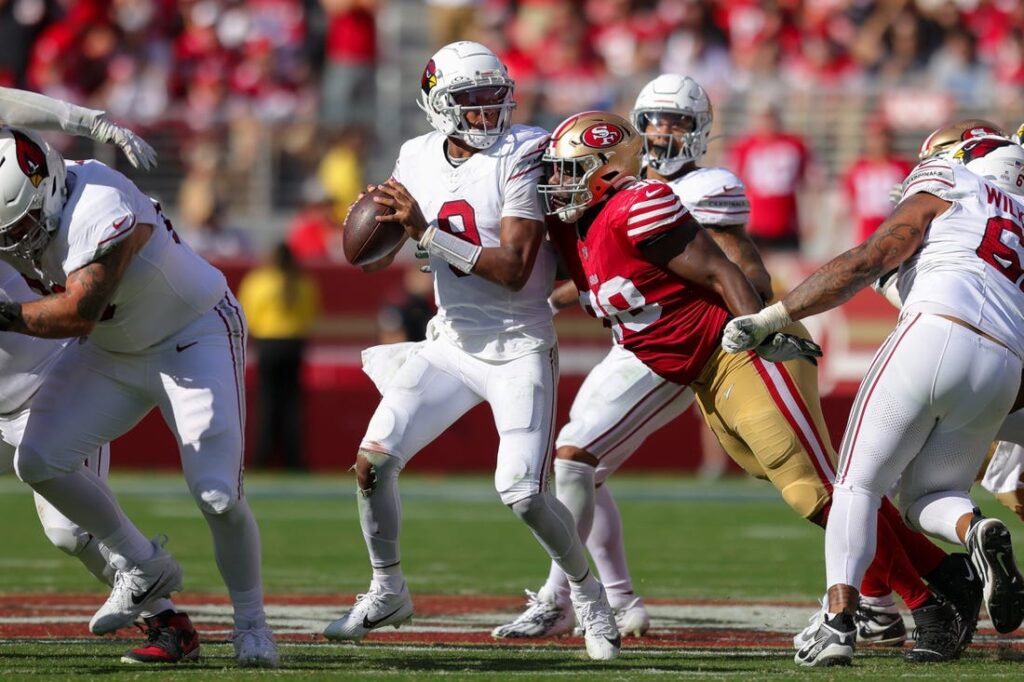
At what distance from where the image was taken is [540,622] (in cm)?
618

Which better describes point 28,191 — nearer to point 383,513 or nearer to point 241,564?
point 241,564

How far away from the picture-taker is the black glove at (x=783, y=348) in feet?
16.9

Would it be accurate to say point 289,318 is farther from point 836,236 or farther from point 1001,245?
point 1001,245

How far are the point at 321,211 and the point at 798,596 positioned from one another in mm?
7787

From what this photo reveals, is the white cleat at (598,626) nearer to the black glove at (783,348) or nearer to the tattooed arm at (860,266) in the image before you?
the black glove at (783,348)

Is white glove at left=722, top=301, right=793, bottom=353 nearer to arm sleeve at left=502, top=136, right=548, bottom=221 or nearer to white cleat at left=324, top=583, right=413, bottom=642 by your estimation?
arm sleeve at left=502, top=136, right=548, bottom=221

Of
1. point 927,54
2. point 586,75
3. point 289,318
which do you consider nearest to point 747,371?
point 289,318

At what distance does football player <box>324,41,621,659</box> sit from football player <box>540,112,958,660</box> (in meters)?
0.17

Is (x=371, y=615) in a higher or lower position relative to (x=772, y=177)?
lower

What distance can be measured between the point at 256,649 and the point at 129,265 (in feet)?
4.04

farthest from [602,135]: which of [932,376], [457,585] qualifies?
[457,585]

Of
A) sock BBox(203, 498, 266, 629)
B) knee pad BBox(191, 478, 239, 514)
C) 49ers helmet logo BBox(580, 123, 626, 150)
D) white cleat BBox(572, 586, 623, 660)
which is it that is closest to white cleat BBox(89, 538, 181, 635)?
sock BBox(203, 498, 266, 629)

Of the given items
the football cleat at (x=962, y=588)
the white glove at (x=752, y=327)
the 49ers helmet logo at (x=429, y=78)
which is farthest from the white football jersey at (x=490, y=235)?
the football cleat at (x=962, y=588)

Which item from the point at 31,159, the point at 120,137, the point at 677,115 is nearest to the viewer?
the point at 31,159
